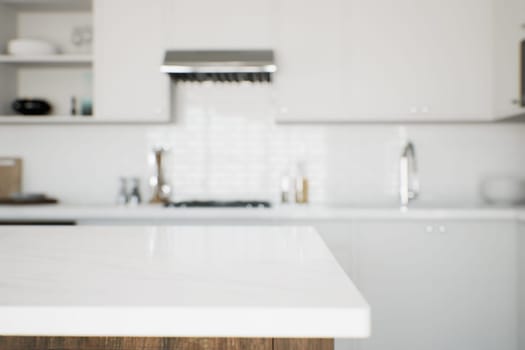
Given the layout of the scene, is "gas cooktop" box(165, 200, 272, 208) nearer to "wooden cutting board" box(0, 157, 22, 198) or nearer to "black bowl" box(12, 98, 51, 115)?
"black bowl" box(12, 98, 51, 115)

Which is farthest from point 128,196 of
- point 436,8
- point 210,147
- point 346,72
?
point 436,8

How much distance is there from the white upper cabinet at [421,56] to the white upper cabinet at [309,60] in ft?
0.32

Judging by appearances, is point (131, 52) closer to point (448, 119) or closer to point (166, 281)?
point (448, 119)

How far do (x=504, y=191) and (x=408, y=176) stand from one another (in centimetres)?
61

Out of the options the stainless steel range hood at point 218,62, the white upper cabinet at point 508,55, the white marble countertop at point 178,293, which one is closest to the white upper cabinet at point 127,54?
the stainless steel range hood at point 218,62

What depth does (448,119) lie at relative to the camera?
118 inches

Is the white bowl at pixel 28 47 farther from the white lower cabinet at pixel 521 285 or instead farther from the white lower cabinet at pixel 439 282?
the white lower cabinet at pixel 521 285

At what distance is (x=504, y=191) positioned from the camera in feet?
9.68

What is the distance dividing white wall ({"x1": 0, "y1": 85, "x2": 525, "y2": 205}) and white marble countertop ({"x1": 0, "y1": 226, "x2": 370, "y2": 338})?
2.17 m

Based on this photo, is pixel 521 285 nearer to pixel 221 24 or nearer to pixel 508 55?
pixel 508 55

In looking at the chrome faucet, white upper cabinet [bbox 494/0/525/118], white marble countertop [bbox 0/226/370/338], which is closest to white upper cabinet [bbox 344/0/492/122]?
white upper cabinet [bbox 494/0/525/118]

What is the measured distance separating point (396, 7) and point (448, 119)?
79cm

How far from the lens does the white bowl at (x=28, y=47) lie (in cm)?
315

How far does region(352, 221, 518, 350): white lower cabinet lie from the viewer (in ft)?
8.71
